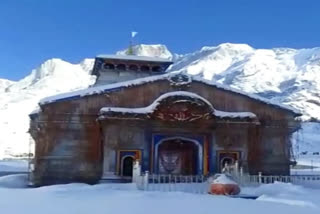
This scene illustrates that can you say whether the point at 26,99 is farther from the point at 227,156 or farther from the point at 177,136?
the point at 227,156

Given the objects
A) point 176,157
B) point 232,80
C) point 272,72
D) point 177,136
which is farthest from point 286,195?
point 272,72

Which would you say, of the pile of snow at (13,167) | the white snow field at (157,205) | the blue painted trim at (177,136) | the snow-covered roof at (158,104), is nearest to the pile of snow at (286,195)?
the white snow field at (157,205)

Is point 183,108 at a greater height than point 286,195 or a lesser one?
greater

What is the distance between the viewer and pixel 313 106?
368 ft

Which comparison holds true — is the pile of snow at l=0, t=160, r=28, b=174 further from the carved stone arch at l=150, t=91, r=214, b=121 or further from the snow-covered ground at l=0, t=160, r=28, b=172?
the carved stone arch at l=150, t=91, r=214, b=121

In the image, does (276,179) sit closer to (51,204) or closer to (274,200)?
(274,200)

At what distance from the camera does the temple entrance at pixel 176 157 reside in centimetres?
2508

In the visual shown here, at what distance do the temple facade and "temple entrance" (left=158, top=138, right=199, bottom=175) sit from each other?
0.27 metres

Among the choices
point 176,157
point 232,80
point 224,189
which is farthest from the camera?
point 232,80

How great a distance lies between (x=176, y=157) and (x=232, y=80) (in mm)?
128419

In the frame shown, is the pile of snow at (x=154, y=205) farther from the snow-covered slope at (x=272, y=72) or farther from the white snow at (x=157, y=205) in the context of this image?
the snow-covered slope at (x=272, y=72)

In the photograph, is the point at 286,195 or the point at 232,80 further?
the point at 232,80

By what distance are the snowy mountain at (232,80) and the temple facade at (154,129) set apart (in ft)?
171

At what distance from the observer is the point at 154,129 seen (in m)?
23.1
